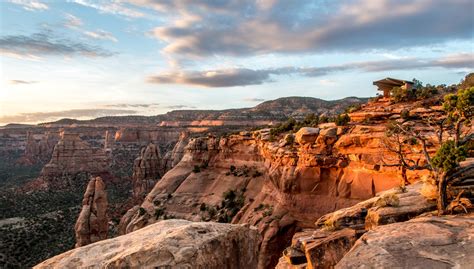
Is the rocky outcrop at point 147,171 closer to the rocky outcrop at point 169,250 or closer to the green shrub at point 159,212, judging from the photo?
the green shrub at point 159,212

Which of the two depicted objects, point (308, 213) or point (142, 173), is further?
point (142, 173)

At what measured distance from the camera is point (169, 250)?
8.11 metres

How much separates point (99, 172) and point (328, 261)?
10612 centimetres

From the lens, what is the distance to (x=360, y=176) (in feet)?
95.1

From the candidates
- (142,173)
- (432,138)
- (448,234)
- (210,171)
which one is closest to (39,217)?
(142,173)

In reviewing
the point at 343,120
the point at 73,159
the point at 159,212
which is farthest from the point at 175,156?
the point at 343,120

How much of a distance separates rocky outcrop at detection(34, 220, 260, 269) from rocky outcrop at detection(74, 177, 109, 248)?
108ft

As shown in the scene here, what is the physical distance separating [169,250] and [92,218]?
3497 centimetres

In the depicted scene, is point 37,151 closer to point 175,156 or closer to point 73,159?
point 73,159

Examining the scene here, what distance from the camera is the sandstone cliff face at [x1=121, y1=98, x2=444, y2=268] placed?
94.2 feet

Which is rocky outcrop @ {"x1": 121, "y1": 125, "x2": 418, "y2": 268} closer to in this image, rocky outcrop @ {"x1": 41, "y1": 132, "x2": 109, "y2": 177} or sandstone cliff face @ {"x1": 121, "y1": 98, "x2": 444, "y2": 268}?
sandstone cliff face @ {"x1": 121, "y1": 98, "x2": 444, "y2": 268}

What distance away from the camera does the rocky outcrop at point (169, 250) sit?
26.1 ft

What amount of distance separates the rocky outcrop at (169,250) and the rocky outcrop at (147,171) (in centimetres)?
7460

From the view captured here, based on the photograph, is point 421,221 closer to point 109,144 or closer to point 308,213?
point 308,213
